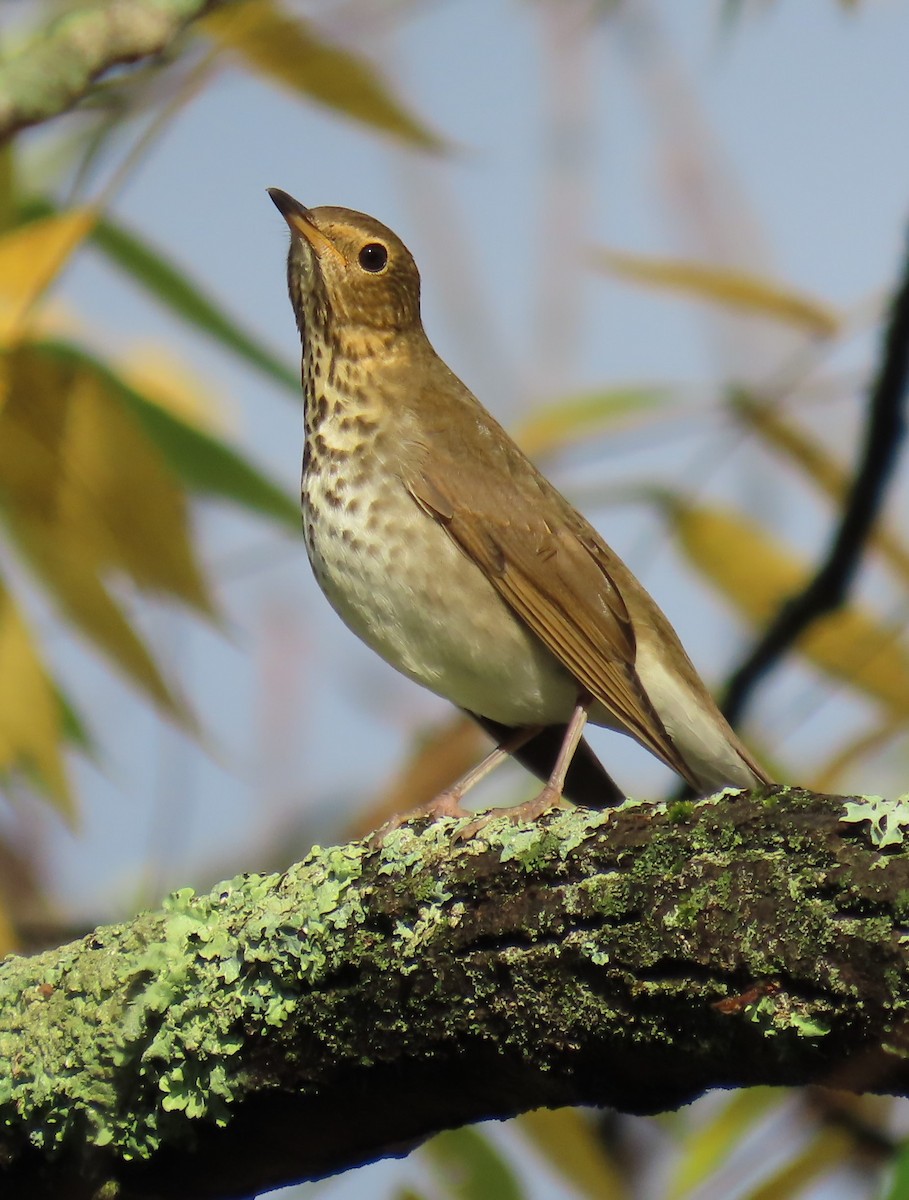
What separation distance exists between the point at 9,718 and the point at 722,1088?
1769mm

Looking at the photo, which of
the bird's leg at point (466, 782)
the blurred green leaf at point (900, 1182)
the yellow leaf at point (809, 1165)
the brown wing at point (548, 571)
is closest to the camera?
the blurred green leaf at point (900, 1182)

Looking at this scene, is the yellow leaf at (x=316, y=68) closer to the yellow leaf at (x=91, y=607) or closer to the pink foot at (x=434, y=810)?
the yellow leaf at (x=91, y=607)

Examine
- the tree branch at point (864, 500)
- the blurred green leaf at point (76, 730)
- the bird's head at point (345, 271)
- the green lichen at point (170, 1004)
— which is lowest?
the green lichen at point (170, 1004)

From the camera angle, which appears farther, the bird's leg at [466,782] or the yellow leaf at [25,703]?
the bird's leg at [466,782]

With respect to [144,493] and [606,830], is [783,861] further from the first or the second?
[144,493]

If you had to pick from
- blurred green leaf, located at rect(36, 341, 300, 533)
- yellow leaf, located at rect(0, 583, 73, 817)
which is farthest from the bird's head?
yellow leaf, located at rect(0, 583, 73, 817)

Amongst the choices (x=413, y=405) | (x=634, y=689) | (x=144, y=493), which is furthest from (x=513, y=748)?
(x=144, y=493)

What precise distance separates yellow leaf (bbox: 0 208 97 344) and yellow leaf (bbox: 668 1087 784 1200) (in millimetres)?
2315

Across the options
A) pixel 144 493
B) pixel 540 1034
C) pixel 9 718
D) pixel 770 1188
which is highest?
pixel 144 493

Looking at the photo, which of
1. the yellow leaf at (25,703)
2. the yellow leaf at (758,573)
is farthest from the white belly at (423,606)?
the yellow leaf at (25,703)

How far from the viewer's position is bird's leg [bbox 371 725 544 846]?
12.9 feet

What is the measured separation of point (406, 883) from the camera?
2803 mm

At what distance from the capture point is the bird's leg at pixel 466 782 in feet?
12.9

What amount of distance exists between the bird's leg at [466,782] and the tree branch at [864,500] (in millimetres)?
727
